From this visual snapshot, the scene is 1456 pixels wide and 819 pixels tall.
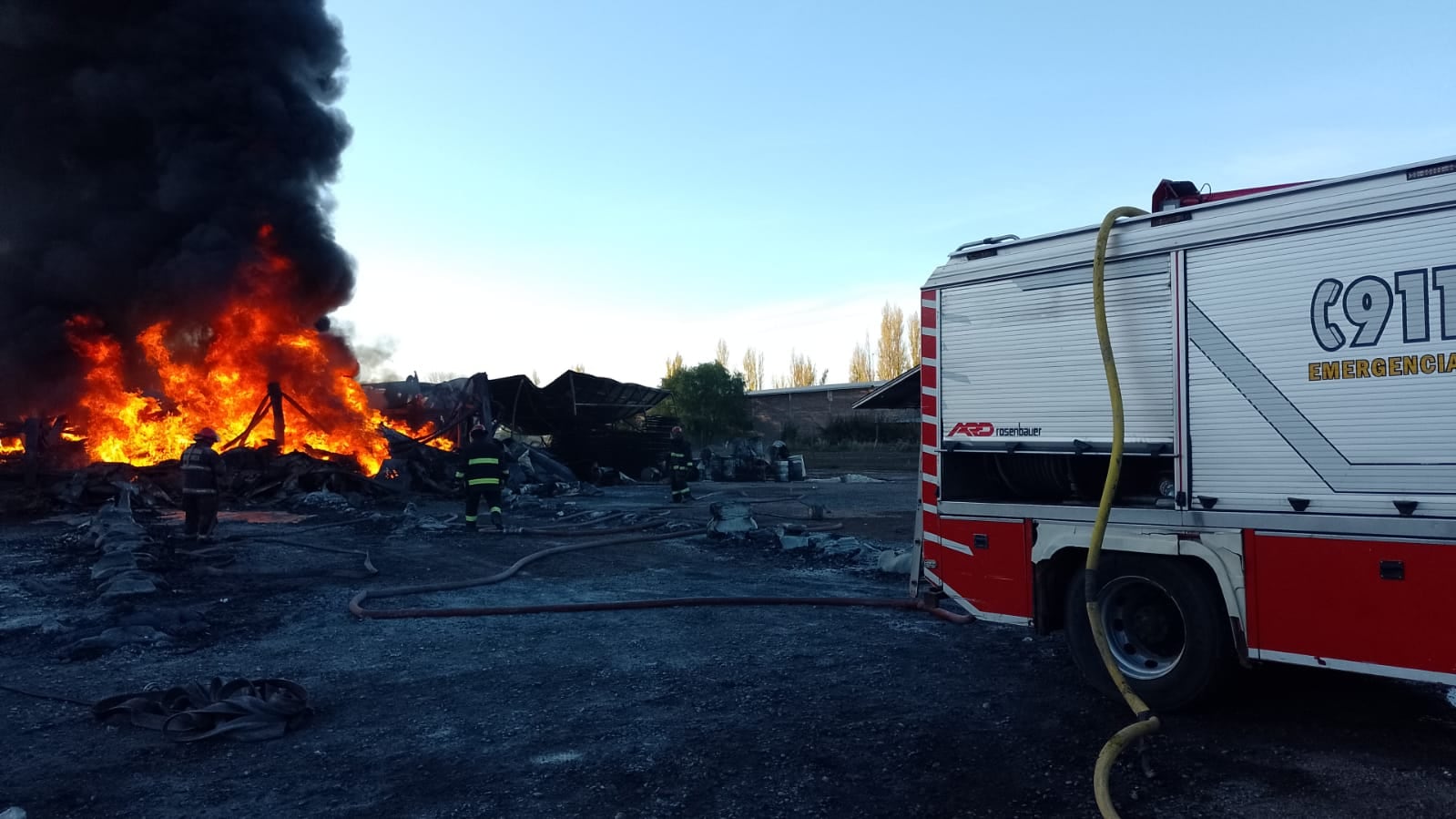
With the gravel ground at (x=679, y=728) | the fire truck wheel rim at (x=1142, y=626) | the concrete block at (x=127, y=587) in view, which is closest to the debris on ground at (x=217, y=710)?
the gravel ground at (x=679, y=728)

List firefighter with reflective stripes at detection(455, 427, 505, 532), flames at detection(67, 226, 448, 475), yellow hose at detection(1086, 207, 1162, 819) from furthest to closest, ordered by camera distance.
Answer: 1. flames at detection(67, 226, 448, 475)
2. firefighter with reflective stripes at detection(455, 427, 505, 532)
3. yellow hose at detection(1086, 207, 1162, 819)

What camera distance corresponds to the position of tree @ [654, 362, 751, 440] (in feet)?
130

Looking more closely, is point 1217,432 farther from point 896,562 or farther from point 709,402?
point 709,402

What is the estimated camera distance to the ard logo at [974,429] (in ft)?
17.3

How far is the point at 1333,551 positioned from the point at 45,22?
27.9 metres

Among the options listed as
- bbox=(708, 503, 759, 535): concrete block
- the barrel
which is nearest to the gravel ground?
bbox=(708, 503, 759, 535): concrete block

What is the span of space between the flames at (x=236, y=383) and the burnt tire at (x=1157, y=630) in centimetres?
1747

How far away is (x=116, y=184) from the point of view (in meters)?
22.1

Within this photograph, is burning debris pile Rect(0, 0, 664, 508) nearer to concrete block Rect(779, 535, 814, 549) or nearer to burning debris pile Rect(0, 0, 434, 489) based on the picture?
burning debris pile Rect(0, 0, 434, 489)

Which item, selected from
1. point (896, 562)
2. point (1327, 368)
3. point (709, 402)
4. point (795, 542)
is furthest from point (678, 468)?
point (709, 402)

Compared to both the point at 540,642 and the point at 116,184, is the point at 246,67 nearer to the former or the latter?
the point at 116,184

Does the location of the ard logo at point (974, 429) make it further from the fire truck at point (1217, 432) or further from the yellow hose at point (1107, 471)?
the yellow hose at point (1107, 471)

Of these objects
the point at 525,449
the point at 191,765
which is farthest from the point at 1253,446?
the point at 525,449

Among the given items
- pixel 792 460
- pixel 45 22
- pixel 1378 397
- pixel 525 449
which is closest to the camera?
pixel 1378 397
